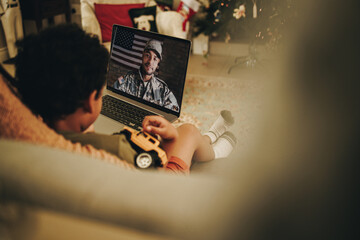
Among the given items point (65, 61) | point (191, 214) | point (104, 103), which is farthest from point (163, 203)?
point (104, 103)

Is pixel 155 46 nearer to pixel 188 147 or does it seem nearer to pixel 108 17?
pixel 188 147

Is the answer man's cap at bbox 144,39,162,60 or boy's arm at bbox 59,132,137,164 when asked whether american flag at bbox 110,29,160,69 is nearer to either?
man's cap at bbox 144,39,162,60

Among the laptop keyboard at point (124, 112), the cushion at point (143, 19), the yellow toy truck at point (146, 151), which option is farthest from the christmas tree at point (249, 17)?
the yellow toy truck at point (146, 151)

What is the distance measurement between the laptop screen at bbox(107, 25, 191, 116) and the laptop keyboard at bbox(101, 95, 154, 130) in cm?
6

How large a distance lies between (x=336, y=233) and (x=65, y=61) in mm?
623

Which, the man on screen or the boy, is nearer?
the boy

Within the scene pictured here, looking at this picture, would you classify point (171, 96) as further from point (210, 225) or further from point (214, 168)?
point (210, 225)

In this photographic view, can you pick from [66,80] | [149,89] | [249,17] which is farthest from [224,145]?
[249,17]

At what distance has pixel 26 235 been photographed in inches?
15.2

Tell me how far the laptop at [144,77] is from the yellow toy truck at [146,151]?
7.7 inches

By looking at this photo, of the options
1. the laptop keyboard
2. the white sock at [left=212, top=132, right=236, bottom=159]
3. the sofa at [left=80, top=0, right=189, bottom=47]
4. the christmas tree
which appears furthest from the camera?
the sofa at [left=80, top=0, right=189, bottom=47]

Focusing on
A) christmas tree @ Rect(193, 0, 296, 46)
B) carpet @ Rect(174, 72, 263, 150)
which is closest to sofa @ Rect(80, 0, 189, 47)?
christmas tree @ Rect(193, 0, 296, 46)

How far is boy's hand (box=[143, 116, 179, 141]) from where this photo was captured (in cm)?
94

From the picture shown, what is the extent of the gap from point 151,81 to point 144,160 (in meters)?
0.49
